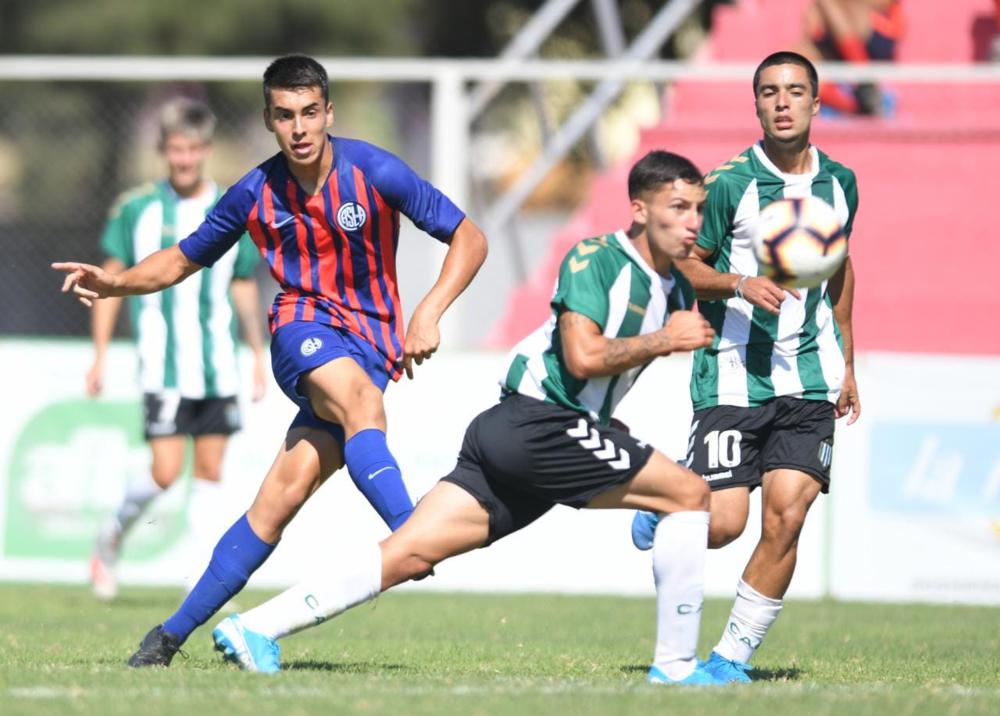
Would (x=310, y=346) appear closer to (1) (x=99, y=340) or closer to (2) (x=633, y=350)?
(2) (x=633, y=350)

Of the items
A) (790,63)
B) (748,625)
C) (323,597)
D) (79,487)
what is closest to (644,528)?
(748,625)

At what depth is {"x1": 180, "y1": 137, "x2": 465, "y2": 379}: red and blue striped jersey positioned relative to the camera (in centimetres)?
706

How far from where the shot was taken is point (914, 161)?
15000 mm

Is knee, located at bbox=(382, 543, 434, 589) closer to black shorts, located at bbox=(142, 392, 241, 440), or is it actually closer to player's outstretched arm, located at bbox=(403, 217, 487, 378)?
player's outstretched arm, located at bbox=(403, 217, 487, 378)

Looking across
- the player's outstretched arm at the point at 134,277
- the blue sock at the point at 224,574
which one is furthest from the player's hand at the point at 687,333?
the player's outstretched arm at the point at 134,277

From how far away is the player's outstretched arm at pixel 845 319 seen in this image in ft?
24.2

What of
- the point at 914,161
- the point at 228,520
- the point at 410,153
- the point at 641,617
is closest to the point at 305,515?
the point at 228,520

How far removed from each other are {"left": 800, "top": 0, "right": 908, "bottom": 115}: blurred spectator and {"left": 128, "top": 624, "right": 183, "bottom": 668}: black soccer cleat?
9575 mm

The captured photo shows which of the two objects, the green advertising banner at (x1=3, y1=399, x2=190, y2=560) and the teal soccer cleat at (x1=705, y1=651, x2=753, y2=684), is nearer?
the teal soccer cleat at (x1=705, y1=651, x2=753, y2=684)

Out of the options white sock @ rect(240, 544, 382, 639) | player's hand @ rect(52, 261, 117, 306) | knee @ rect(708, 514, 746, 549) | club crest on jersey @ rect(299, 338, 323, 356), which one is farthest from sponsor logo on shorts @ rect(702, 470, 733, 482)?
player's hand @ rect(52, 261, 117, 306)

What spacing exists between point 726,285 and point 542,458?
1.15 meters

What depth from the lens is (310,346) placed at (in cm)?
695

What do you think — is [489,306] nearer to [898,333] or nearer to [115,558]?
[898,333]

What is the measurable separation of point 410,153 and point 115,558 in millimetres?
10327
